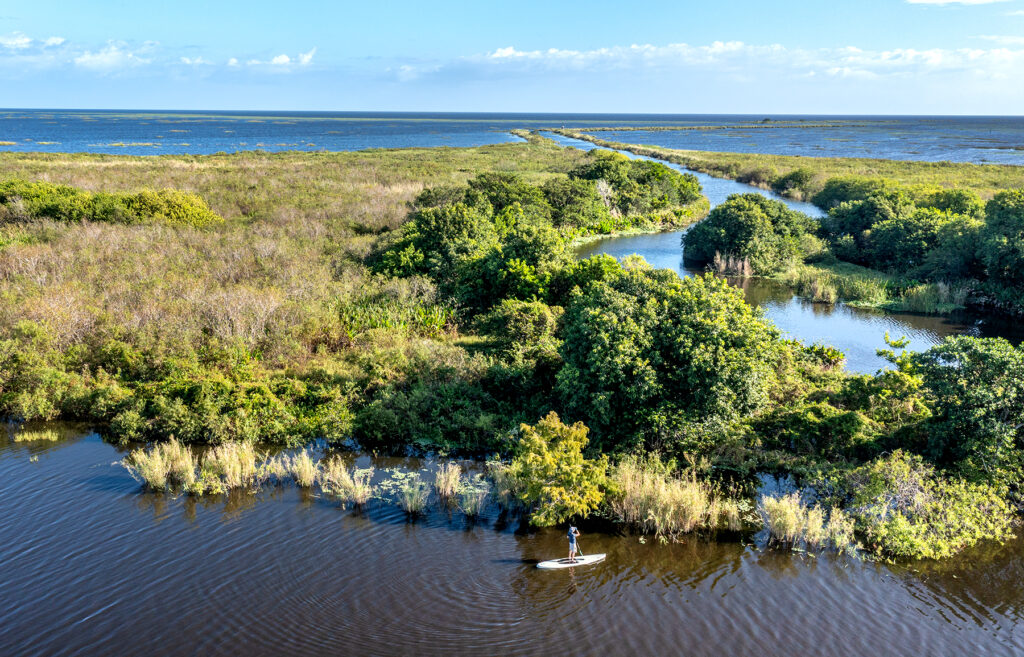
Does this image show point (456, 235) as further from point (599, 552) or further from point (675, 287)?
point (599, 552)

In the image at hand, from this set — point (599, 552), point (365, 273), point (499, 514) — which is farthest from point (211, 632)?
point (365, 273)

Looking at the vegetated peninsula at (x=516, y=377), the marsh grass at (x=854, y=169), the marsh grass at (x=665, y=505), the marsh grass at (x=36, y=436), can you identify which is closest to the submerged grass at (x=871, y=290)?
the vegetated peninsula at (x=516, y=377)

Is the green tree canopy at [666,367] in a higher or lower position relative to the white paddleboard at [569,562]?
higher

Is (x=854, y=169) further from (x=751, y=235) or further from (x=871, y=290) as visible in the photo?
(x=871, y=290)

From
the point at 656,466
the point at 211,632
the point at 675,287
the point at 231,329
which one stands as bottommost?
the point at 211,632

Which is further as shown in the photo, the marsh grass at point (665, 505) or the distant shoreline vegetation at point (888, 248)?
the distant shoreline vegetation at point (888, 248)

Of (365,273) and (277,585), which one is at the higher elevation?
(365,273)

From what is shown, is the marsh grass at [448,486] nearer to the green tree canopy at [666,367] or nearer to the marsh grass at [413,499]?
the marsh grass at [413,499]
